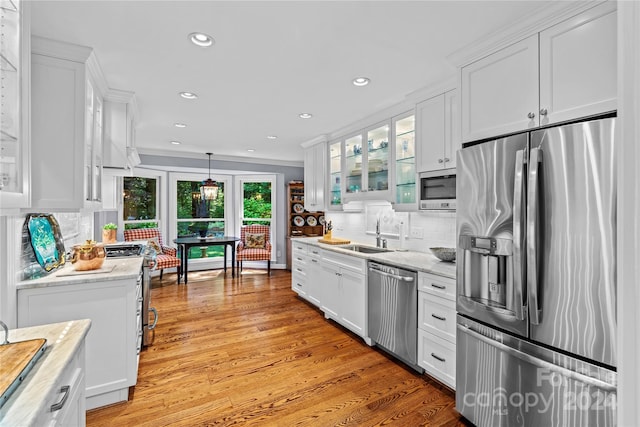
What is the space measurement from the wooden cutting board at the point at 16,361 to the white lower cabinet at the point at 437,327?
88.7 inches

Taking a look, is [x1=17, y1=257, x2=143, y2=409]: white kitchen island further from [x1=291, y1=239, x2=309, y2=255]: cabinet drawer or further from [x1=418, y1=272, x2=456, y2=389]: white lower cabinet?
[x1=291, y1=239, x2=309, y2=255]: cabinet drawer

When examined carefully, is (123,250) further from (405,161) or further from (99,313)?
(405,161)

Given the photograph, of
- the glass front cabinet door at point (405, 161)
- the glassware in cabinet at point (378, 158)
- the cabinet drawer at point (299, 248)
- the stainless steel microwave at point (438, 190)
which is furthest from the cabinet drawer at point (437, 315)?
the cabinet drawer at point (299, 248)

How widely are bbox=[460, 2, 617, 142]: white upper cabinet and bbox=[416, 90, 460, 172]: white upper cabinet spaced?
1.41ft

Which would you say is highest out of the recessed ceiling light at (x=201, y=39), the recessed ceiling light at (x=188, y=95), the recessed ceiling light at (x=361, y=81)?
the recessed ceiling light at (x=188, y=95)

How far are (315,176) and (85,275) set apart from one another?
3183 millimetres

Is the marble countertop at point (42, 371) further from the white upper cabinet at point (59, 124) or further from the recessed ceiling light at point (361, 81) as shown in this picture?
the recessed ceiling light at point (361, 81)

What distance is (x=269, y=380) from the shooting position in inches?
98.4

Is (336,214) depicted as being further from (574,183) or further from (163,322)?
(574,183)

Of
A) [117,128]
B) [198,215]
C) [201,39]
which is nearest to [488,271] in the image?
[201,39]

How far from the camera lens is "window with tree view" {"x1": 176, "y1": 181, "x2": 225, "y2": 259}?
6547 mm

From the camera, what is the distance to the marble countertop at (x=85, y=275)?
1.98 m

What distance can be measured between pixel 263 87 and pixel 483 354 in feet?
8.67

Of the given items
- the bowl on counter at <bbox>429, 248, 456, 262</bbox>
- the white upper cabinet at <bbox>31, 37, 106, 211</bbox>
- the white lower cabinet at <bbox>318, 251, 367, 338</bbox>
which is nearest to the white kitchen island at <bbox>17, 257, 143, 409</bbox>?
the white upper cabinet at <bbox>31, 37, 106, 211</bbox>
